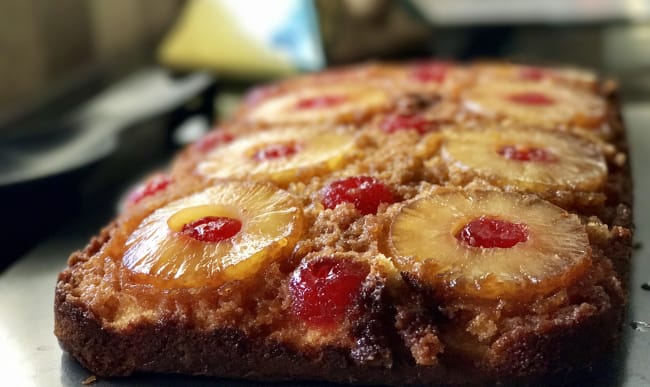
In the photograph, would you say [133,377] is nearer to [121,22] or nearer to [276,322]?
[276,322]

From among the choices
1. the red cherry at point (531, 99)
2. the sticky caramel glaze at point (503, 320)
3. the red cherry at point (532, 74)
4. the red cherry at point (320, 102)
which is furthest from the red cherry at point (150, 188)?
the red cherry at point (532, 74)

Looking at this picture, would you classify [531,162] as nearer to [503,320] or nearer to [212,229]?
[503,320]

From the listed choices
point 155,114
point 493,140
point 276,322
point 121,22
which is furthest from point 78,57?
point 276,322

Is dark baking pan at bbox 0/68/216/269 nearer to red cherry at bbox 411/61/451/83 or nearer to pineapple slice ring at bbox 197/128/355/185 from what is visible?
pineapple slice ring at bbox 197/128/355/185

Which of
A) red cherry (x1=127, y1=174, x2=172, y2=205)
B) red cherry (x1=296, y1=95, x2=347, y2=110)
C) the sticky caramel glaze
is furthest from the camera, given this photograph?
red cherry (x1=296, y1=95, x2=347, y2=110)

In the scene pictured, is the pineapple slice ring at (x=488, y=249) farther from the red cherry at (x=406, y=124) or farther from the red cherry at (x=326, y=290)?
the red cherry at (x=406, y=124)

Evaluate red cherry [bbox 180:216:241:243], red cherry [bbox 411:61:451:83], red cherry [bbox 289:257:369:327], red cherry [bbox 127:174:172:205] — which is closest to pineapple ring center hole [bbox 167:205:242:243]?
red cherry [bbox 180:216:241:243]

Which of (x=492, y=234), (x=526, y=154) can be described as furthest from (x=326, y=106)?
(x=492, y=234)
